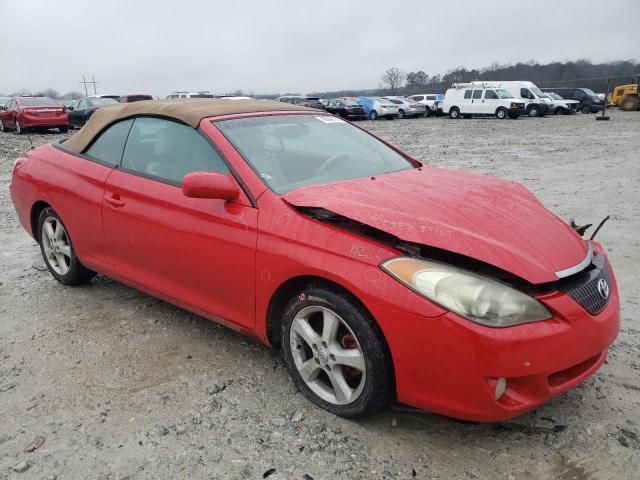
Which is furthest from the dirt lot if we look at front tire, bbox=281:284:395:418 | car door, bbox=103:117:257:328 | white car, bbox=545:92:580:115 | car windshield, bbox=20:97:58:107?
white car, bbox=545:92:580:115

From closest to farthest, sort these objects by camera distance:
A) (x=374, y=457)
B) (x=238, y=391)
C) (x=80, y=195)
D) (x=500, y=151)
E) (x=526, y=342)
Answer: (x=526, y=342) → (x=374, y=457) → (x=238, y=391) → (x=80, y=195) → (x=500, y=151)

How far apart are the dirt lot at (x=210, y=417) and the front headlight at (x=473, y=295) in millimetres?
656

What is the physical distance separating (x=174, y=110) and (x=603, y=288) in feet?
8.69

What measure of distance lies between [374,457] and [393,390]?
30 cm

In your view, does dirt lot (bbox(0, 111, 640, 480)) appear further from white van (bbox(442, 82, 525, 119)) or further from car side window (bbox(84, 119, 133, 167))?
white van (bbox(442, 82, 525, 119))

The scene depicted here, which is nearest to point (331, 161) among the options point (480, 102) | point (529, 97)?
point (480, 102)

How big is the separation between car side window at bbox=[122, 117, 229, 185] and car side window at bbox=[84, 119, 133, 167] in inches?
2.9

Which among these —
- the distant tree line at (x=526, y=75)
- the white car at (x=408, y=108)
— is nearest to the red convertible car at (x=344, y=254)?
the white car at (x=408, y=108)

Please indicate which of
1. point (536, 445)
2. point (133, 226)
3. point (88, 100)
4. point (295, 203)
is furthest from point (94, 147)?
point (88, 100)

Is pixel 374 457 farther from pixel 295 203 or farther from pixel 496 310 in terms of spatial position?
pixel 295 203

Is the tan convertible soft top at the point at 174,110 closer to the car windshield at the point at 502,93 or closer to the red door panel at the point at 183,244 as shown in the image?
the red door panel at the point at 183,244

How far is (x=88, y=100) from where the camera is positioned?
22500 millimetres

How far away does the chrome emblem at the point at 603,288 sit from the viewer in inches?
97.0

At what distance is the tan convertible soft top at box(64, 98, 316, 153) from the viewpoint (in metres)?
3.35
